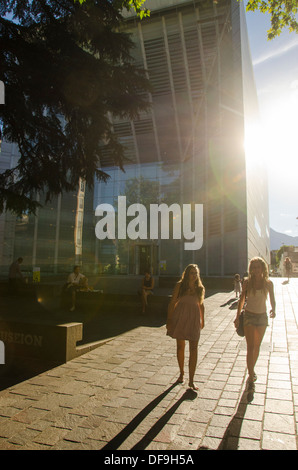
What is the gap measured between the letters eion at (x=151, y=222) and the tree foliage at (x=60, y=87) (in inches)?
783

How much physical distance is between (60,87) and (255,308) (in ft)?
26.8

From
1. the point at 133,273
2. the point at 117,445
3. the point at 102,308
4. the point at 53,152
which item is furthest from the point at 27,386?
the point at 133,273

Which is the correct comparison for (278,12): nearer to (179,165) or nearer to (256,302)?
(256,302)

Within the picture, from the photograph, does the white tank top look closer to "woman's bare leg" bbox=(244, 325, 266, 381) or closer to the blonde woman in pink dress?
"woman's bare leg" bbox=(244, 325, 266, 381)

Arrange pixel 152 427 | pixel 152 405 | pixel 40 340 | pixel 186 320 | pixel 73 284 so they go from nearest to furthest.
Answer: pixel 152 427, pixel 152 405, pixel 186 320, pixel 40 340, pixel 73 284

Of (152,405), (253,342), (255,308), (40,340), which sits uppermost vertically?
(255,308)

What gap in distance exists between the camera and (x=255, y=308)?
4398 mm

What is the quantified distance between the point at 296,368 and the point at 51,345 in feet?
12.6

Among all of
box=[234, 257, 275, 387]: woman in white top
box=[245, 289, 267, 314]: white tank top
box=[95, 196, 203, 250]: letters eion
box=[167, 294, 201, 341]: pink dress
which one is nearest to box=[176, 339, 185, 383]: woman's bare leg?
box=[167, 294, 201, 341]: pink dress

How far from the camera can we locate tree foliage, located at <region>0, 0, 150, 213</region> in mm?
9109

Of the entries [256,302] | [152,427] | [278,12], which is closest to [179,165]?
[278,12]

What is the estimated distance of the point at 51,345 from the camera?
17.4ft

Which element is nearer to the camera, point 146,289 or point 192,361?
point 192,361
